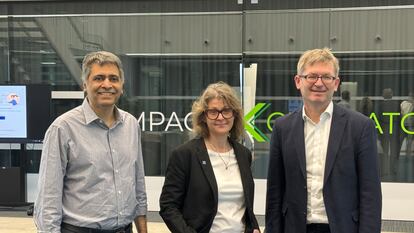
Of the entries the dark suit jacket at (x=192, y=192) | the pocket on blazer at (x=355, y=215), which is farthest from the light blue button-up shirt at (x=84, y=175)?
the pocket on blazer at (x=355, y=215)

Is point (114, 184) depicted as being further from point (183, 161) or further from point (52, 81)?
point (52, 81)

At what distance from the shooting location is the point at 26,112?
18.7ft

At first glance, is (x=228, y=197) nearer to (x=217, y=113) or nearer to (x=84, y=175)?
(x=217, y=113)

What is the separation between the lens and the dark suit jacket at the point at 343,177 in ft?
7.22

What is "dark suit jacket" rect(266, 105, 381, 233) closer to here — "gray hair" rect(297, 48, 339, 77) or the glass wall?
"gray hair" rect(297, 48, 339, 77)

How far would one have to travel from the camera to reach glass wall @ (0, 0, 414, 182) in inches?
219

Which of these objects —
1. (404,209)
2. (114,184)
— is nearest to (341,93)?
(404,209)

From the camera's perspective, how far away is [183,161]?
91.0 inches

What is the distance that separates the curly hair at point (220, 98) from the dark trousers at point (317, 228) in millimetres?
578

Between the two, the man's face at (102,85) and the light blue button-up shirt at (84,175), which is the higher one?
the man's face at (102,85)

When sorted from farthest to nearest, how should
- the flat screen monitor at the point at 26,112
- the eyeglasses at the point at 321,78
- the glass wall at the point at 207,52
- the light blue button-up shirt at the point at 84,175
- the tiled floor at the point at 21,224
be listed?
the flat screen monitor at the point at 26,112 < the glass wall at the point at 207,52 < the tiled floor at the point at 21,224 < the eyeglasses at the point at 321,78 < the light blue button-up shirt at the point at 84,175

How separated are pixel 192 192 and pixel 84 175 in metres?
0.52

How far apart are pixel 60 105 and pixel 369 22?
3.98 m

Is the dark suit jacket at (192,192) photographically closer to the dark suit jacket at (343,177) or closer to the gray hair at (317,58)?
the dark suit jacket at (343,177)
